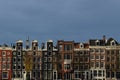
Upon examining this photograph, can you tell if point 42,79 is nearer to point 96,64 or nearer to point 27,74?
point 27,74

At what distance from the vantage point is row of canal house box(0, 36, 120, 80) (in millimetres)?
154000

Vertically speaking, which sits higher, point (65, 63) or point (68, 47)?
point (68, 47)

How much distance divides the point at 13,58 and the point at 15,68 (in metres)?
2.59

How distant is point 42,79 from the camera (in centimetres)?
15400

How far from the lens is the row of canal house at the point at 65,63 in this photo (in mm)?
154000

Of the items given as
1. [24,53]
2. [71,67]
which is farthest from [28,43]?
[71,67]

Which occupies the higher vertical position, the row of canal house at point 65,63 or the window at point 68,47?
the window at point 68,47

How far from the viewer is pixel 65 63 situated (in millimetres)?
154000

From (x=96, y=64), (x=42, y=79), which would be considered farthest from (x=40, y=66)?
(x=96, y=64)

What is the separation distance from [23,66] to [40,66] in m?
4.33

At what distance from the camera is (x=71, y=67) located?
6073 inches

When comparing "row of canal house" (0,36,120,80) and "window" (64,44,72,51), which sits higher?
"window" (64,44,72,51)

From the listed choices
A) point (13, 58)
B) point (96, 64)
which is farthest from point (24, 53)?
point (96, 64)

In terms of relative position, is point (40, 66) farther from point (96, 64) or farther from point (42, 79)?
point (96, 64)
